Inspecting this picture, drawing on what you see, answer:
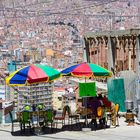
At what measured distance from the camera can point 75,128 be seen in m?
10.2

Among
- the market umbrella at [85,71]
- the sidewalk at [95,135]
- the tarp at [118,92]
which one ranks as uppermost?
the market umbrella at [85,71]

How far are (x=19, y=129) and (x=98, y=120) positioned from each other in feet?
5.35

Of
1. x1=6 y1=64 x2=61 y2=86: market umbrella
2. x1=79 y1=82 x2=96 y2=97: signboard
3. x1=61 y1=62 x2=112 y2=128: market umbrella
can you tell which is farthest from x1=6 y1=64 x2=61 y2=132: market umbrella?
x1=79 y1=82 x2=96 y2=97: signboard

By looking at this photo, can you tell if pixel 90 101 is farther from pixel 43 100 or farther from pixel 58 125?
pixel 43 100

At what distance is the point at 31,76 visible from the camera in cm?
934

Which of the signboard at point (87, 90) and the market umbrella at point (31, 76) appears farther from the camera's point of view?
the signboard at point (87, 90)

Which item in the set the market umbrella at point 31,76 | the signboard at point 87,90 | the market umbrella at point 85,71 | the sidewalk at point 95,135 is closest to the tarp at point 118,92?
the signboard at point 87,90

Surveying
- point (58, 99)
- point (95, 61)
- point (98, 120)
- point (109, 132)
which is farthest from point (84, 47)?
point (109, 132)

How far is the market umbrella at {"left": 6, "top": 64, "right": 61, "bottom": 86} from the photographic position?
30.6 feet

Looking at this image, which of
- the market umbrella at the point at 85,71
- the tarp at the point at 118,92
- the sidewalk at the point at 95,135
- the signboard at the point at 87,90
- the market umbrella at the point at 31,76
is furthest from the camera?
the tarp at the point at 118,92

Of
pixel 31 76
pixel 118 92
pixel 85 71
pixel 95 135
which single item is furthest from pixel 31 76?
pixel 118 92

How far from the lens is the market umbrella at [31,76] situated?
9.33m

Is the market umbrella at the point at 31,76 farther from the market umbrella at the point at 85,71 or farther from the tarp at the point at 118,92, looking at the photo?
the tarp at the point at 118,92

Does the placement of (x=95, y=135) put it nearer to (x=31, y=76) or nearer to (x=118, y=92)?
(x=31, y=76)
